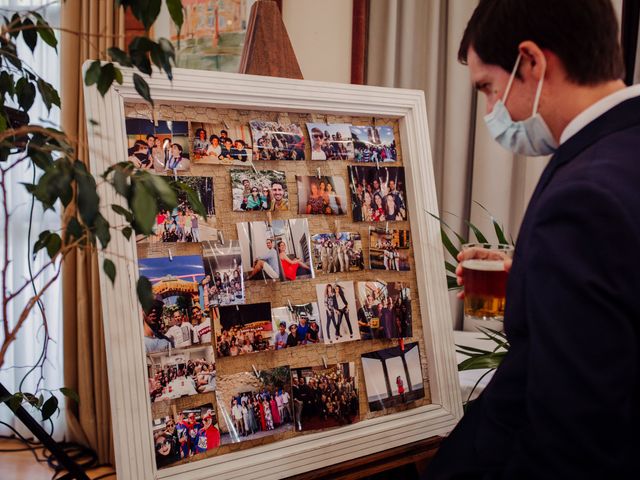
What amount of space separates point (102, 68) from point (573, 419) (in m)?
0.88

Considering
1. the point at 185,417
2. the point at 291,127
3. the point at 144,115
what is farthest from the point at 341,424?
the point at 144,115

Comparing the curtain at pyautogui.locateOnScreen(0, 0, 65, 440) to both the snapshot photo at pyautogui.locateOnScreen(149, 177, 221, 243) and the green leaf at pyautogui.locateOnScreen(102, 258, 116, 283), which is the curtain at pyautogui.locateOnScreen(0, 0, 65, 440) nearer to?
the snapshot photo at pyautogui.locateOnScreen(149, 177, 221, 243)

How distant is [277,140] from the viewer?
1373mm

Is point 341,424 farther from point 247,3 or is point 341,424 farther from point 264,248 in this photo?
point 247,3

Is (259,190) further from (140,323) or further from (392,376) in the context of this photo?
(392,376)

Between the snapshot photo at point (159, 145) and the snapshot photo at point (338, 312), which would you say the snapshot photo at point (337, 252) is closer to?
the snapshot photo at point (338, 312)

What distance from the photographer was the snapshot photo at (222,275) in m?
1.26

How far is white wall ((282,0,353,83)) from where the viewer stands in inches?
103

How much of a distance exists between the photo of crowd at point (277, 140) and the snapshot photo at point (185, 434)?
0.56 metres

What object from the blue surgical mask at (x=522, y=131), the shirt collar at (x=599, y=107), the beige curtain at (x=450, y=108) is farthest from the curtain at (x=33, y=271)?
the shirt collar at (x=599, y=107)

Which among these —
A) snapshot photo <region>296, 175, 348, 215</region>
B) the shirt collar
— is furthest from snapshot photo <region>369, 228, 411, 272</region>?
the shirt collar

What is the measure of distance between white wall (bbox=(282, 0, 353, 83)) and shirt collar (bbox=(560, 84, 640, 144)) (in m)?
1.76

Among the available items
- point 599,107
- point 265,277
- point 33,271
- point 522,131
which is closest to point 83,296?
point 33,271

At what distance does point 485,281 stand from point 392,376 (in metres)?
0.37
